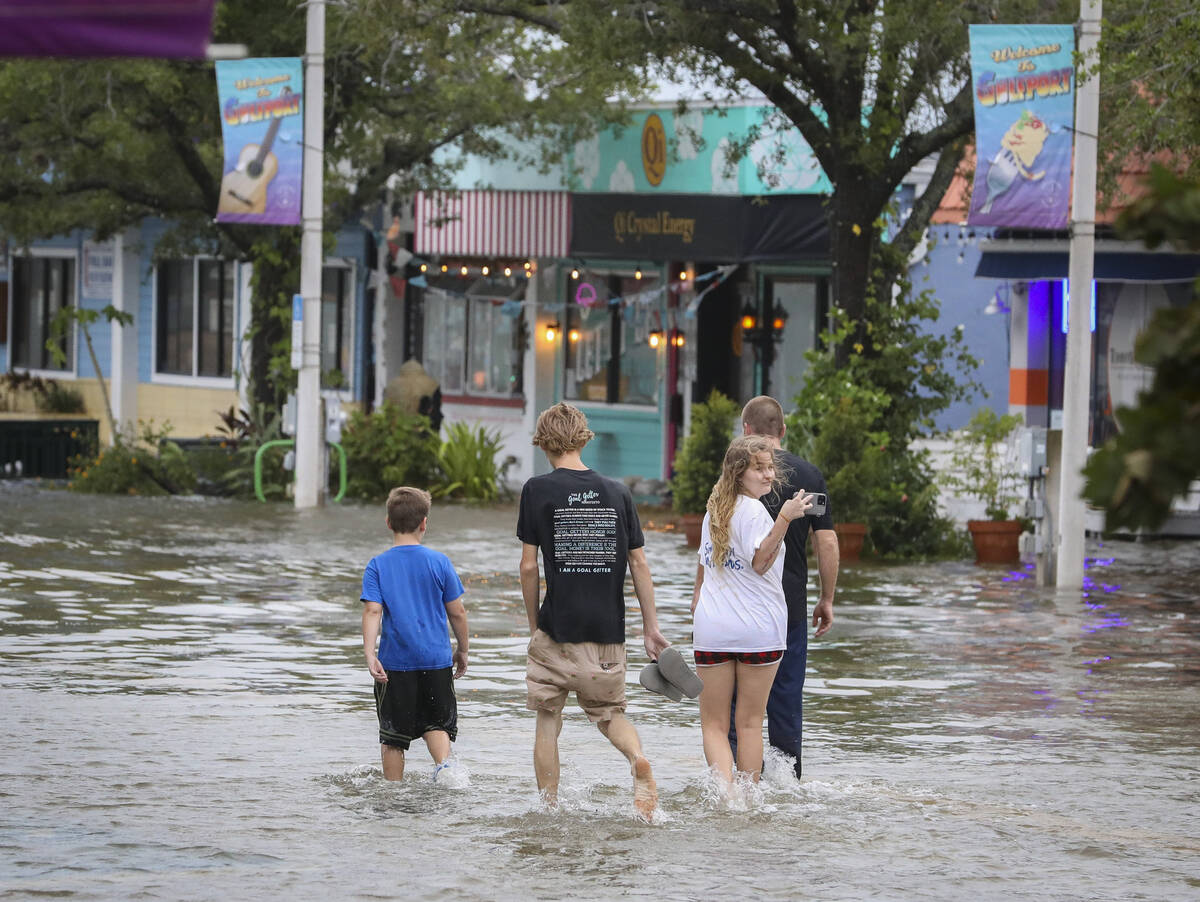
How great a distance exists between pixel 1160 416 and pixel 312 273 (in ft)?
61.7

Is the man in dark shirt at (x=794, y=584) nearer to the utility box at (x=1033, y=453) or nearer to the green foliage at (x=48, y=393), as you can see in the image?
the utility box at (x=1033, y=453)

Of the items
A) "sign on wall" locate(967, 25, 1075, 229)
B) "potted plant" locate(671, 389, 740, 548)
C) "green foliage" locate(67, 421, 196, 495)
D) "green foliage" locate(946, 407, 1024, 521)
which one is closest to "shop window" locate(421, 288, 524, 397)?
"green foliage" locate(67, 421, 196, 495)

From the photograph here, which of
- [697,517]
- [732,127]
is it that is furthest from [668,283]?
[697,517]

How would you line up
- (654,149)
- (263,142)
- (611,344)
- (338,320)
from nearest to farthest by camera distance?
(263,142) < (654,149) < (611,344) < (338,320)

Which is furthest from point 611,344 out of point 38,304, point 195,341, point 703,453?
point 38,304

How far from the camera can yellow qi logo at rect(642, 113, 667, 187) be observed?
77.5ft

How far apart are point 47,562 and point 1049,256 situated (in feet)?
30.9

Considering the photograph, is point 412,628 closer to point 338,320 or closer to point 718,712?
point 718,712

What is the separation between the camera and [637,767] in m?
8.04

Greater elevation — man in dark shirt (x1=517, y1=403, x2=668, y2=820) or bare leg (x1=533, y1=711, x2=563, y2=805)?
man in dark shirt (x1=517, y1=403, x2=668, y2=820)

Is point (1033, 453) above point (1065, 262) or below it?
below

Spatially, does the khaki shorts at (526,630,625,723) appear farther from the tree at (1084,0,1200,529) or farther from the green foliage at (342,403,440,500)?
the green foliage at (342,403,440,500)

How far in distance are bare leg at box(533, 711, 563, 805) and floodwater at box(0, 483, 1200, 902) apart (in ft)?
0.46

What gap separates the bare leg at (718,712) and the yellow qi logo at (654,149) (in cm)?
1585
